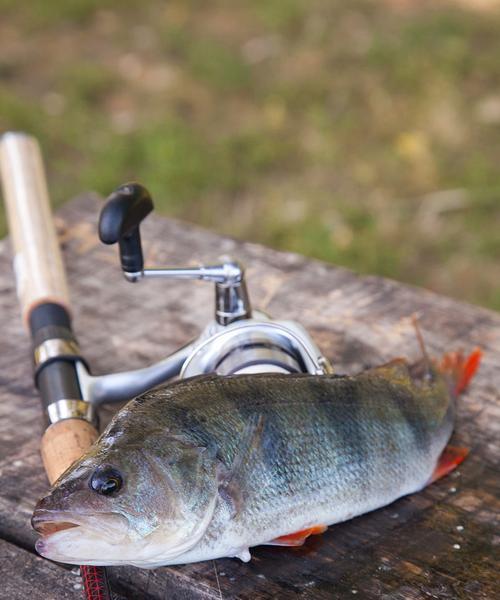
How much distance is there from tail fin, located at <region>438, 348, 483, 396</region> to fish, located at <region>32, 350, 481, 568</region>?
0.17 metres

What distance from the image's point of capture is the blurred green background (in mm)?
3938

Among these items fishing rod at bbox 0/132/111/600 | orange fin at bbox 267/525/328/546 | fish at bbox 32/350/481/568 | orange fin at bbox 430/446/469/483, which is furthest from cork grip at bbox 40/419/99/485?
orange fin at bbox 430/446/469/483

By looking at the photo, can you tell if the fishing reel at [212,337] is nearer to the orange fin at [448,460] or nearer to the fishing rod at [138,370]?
the fishing rod at [138,370]

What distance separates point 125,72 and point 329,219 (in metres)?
1.77

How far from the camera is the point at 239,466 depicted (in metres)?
1.37

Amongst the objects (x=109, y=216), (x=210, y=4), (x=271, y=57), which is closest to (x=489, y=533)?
(x=109, y=216)

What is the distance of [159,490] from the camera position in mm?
1281

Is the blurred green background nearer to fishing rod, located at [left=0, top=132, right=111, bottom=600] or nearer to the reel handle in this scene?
fishing rod, located at [left=0, top=132, right=111, bottom=600]

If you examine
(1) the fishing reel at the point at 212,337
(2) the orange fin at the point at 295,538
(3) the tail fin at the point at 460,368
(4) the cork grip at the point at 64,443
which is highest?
(1) the fishing reel at the point at 212,337

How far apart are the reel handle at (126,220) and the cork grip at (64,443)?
29 centimetres

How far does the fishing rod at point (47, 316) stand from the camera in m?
1.60

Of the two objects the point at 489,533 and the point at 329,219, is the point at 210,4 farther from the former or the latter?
the point at 489,533

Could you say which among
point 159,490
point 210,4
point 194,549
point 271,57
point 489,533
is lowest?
point 489,533

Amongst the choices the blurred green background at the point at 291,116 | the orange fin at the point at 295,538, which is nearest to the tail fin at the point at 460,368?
the orange fin at the point at 295,538
